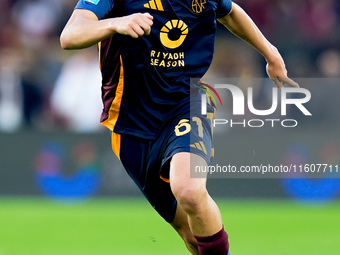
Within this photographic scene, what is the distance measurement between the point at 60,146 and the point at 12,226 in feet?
5.85

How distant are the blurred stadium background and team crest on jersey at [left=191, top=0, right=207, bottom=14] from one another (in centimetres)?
337

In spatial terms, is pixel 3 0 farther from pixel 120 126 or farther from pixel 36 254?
pixel 120 126

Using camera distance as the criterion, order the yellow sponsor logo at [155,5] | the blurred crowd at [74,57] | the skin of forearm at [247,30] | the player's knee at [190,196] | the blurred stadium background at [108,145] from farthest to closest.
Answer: the blurred crowd at [74,57] < the blurred stadium background at [108,145] < the skin of forearm at [247,30] < the yellow sponsor logo at [155,5] < the player's knee at [190,196]

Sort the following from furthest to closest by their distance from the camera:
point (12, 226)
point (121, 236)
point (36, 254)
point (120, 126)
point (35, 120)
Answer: point (35, 120)
point (12, 226)
point (121, 236)
point (36, 254)
point (120, 126)

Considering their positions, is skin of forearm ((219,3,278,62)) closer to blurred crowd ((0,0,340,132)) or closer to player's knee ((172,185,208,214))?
player's knee ((172,185,208,214))

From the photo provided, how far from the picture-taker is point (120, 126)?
5.18 metres

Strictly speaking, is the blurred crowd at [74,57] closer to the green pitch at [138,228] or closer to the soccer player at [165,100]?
the green pitch at [138,228]

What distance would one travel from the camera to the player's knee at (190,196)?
447 centimetres

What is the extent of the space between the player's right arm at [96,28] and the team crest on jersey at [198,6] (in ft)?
2.58

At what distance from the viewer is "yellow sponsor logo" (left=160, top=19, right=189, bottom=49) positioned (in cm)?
494

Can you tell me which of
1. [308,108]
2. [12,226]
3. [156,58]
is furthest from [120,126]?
[308,108]

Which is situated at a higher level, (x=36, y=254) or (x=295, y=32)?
(x=295, y=32)

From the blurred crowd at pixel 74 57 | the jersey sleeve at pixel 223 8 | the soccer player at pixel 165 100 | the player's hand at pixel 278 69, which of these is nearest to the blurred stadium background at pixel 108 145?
the blurred crowd at pixel 74 57

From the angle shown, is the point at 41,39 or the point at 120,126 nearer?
the point at 120,126
